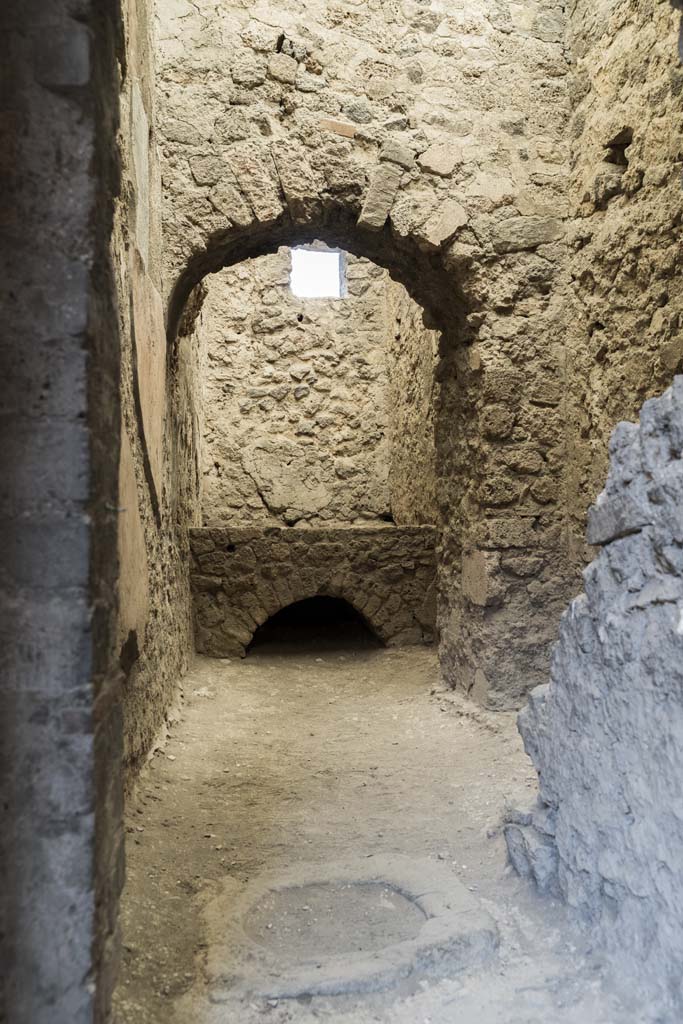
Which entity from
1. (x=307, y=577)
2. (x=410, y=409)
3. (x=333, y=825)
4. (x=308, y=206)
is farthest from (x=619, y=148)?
(x=410, y=409)

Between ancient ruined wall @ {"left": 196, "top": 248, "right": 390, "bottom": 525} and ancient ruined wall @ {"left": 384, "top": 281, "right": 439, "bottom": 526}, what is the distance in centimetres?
27

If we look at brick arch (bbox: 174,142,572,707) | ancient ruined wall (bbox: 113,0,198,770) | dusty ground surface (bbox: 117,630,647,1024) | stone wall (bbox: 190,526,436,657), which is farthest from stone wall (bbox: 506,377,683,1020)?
stone wall (bbox: 190,526,436,657)

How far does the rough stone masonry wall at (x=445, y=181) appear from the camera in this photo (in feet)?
11.6

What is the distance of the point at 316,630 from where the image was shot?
20.6 feet

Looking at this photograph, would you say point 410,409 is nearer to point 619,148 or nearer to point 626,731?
point 619,148

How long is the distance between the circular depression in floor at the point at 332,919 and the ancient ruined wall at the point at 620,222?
205cm

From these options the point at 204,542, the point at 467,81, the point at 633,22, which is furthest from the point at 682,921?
the point at 204,542

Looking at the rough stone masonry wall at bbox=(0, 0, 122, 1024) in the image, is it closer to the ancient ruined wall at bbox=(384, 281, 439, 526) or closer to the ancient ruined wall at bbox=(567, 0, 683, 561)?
the ancient ruined wall at bbox=(567, 0, 683, 561)

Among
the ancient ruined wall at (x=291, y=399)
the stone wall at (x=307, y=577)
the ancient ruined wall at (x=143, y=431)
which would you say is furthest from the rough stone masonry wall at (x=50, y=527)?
the ancient ruined wall at (x=291, y=399)

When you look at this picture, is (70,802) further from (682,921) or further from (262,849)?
(262,849)

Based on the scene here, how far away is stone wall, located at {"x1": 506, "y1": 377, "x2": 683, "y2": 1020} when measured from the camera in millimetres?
1587

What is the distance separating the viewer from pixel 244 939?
6.23 feet

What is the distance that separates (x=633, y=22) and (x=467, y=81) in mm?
805

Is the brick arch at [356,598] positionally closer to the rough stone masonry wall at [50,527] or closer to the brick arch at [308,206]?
the brick arch at [308,206]
